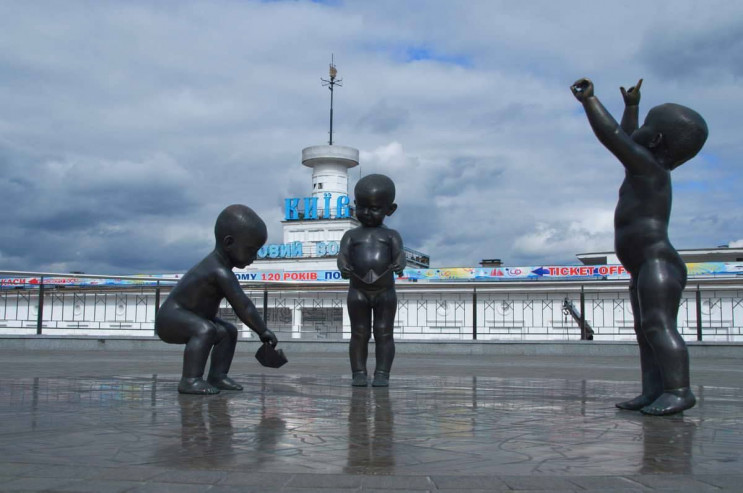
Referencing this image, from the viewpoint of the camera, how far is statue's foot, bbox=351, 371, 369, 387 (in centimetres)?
620

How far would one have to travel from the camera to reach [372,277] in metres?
6.41

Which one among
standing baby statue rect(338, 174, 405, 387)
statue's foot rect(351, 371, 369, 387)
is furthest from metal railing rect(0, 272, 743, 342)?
statue's foot rect(351, 371, 369, 387)

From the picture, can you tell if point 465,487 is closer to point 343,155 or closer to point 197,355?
point 197,355

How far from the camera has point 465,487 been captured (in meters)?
2.21

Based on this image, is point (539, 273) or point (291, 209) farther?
point (291, 209)

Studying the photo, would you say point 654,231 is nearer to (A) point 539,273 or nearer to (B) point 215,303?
(B) point 215,303

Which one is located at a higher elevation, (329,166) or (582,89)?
(329,166)

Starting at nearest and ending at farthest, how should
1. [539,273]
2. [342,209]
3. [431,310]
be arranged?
[431,310], [539,273], [342,209]

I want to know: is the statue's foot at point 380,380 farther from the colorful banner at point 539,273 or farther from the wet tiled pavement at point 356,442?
the colorful banner at point 539,273

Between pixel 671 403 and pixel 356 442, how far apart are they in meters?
2.07

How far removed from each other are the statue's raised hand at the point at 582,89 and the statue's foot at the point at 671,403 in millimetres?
1787

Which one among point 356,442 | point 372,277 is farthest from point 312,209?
point 356,442

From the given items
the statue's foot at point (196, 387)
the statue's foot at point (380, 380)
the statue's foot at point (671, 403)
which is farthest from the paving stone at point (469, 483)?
the statue's foot at point (380, 380)

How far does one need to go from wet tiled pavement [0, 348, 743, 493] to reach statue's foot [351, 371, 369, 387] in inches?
26.5
